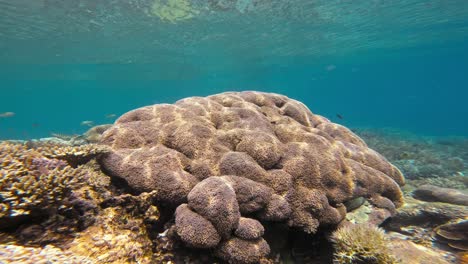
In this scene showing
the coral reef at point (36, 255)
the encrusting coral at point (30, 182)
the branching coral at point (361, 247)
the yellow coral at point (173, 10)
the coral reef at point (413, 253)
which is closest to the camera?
the coral reef at point (36, 255)

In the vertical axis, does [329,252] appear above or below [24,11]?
below

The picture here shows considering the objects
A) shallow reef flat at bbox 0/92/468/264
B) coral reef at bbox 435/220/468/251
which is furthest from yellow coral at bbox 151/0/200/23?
coral reef at bbox 435/220/468/251

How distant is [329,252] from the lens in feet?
13.3

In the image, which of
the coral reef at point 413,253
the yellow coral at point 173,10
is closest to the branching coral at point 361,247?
the coral reef at point 413,253

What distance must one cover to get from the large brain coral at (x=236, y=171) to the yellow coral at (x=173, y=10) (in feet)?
63.6

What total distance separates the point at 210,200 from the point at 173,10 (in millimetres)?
24343

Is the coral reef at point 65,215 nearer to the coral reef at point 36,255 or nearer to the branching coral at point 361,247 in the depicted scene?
the coral reef at point 36,255

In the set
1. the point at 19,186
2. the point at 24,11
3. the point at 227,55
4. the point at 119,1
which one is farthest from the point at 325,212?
the point at 227,55

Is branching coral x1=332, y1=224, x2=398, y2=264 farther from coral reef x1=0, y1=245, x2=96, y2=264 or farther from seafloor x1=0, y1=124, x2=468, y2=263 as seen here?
coral reef x1=0, y1=245, x2=96, y2=264

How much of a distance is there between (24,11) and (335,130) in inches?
1044

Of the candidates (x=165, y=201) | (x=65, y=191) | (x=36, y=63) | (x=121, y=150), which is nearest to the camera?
(x=65, y=191)

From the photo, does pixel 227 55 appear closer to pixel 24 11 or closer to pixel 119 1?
pixel 119 1

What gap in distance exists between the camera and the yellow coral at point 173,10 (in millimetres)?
21891

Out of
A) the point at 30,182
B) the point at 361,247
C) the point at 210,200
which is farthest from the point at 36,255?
the point at 361,247
